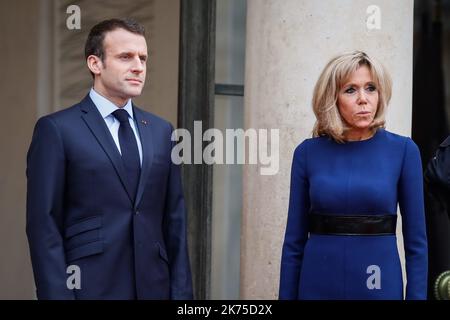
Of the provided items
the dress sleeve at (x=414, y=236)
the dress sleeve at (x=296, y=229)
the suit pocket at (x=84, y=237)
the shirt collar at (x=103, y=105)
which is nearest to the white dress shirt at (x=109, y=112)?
the shirt collar at (x=103, y=105)

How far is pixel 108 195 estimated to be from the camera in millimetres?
4562

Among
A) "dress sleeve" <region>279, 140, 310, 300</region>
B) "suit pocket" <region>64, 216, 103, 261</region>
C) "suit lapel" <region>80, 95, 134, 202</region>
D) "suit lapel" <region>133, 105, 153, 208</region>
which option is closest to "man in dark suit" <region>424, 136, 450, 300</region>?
"dress sleeve" <region>279, 140, 310, 300</region>

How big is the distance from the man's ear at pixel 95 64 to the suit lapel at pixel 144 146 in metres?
0.24

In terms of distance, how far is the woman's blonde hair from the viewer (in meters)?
4.50

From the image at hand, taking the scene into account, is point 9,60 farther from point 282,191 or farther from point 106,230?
point 106,230

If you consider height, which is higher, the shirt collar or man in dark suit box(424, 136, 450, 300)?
the shirt collar

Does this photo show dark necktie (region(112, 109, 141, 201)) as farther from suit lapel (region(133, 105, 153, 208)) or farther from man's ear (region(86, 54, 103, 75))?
man's ear (region(86, 54, 103, 75))

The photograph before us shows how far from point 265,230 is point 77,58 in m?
2.45

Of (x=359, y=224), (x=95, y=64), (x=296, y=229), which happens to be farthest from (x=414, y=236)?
(x=95, y=64)

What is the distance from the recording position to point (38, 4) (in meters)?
7.79

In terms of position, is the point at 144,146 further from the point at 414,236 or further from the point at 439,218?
the point at 439,218

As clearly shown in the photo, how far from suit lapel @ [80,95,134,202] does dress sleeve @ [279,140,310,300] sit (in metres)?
0.66

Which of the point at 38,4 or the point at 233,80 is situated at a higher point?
the point at 38,4

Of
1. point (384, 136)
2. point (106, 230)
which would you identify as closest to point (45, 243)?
point (106, 230)
